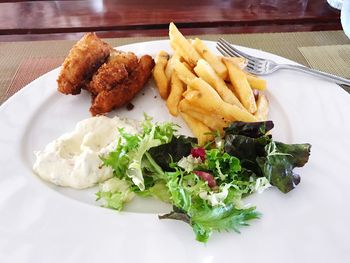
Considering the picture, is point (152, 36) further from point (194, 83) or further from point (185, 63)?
point (194, 83)

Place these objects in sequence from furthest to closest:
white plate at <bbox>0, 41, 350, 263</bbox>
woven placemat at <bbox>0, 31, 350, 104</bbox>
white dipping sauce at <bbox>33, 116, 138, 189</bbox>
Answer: woven placemat at <bbox>0, 31, 350, 104</bbox>, white dipping sauce at <bbox>33, 116, 138, 189</bbox>, white plate at <bbox>0, 41, 350, 263</bbox>

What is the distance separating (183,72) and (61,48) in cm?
116

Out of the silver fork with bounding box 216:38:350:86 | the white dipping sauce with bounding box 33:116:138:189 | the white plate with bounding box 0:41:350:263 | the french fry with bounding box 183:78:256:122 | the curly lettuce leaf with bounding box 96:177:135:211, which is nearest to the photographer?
the white plate with bounding box 0:41:350:263

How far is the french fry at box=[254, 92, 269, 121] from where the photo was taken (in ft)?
6.47

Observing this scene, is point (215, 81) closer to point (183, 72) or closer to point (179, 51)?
point (183, 72)

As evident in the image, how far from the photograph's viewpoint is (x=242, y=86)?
6.61ft

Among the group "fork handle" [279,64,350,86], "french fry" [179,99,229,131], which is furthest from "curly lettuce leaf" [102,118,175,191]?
"fork handle" [279,64,350,86]

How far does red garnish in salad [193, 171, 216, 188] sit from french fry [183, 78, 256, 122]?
15.1 inches

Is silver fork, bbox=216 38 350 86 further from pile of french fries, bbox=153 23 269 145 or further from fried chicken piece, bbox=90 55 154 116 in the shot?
fried chicken piece, bbox=90 55 154 116

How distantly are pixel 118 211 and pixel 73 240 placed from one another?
22 centimetres

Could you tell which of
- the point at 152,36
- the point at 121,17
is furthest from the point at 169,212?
the point at 121,17

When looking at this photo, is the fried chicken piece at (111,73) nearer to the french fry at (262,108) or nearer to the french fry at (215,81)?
the french fry at (215,81)

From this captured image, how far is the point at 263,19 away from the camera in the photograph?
3.12 meters

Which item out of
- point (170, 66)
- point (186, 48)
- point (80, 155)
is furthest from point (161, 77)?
point (80, 155)
